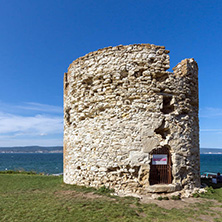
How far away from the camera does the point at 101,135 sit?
808 centimetres

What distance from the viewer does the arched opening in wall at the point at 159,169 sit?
25.3ft

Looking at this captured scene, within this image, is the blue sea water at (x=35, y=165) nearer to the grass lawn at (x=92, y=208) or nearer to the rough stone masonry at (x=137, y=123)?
the grass lawn at (x=92, y=208)

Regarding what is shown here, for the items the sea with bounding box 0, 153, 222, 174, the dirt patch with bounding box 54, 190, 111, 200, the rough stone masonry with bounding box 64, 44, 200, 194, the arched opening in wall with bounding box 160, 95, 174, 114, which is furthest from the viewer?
the sea with bounding box 0, 153, 222, 174

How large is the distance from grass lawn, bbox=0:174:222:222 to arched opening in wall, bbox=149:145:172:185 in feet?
3.62

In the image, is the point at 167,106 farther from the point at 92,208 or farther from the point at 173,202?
the point at 92,208

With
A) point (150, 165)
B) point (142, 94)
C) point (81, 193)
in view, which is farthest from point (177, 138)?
point (81, 193)

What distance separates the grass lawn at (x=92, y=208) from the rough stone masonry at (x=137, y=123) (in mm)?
900

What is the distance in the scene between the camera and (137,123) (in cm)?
768

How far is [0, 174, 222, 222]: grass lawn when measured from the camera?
5.09m

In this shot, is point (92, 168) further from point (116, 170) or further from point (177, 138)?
point (177, 138)

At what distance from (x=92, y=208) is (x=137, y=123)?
3494 millimetres

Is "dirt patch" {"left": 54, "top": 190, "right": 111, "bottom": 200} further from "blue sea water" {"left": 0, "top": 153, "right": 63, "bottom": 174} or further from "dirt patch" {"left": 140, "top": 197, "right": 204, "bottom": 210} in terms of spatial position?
"blue sea water" {"left": 0, "top": 153, "right": 63, "bottom": 174}

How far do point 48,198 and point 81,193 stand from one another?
1.25 meters

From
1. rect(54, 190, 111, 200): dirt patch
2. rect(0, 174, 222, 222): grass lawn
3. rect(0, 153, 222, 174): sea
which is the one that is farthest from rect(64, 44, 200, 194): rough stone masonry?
rect(0, 153, 222, 174): sea
